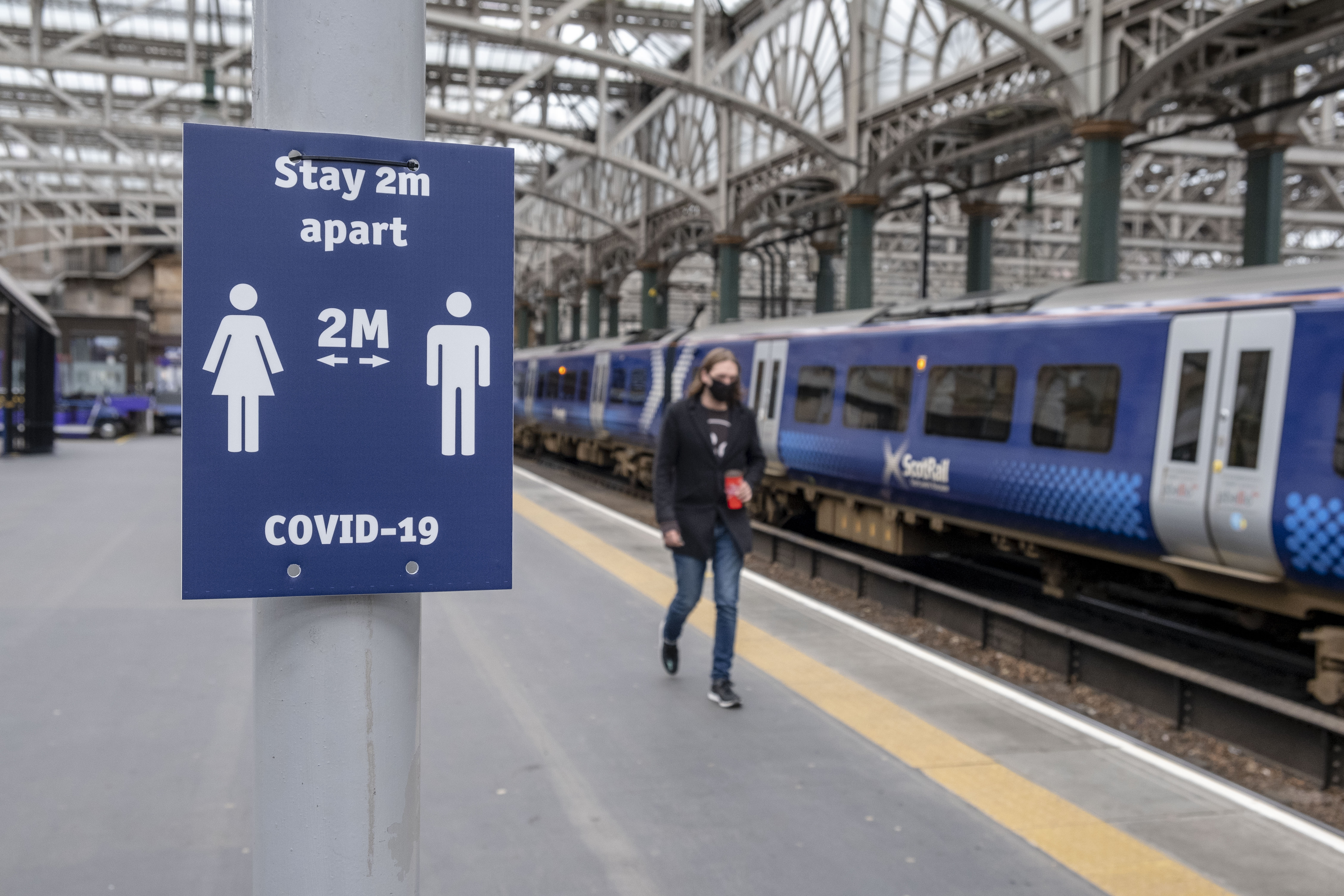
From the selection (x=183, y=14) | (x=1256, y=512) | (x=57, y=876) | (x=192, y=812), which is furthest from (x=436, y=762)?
(x=183, y=14)

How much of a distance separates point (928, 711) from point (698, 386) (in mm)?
2077

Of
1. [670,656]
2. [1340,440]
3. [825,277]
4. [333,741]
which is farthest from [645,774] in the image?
[825,277]

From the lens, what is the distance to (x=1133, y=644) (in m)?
8.57

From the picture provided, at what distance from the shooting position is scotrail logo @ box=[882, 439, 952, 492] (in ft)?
34.0

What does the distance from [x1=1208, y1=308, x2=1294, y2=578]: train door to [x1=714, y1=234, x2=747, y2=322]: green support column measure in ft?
67.8

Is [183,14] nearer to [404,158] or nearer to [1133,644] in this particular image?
[1133,644]

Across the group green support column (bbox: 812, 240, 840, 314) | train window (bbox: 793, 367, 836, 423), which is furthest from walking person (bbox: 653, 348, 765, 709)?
green support column (bbox: 812, 240, 840, 314)

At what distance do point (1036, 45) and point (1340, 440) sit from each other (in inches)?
394

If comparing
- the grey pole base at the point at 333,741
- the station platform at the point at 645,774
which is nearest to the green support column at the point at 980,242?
the station platform at the point at 645,774

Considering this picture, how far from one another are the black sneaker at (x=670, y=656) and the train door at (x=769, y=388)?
23.9 ft

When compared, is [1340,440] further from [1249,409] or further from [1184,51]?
[1184,51]

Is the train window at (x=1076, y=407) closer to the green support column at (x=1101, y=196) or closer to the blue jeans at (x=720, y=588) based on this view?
the blue jeans at (x=720, y=588)

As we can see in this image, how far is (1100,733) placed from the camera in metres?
5.65

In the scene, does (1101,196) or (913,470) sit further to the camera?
(1101,196)
